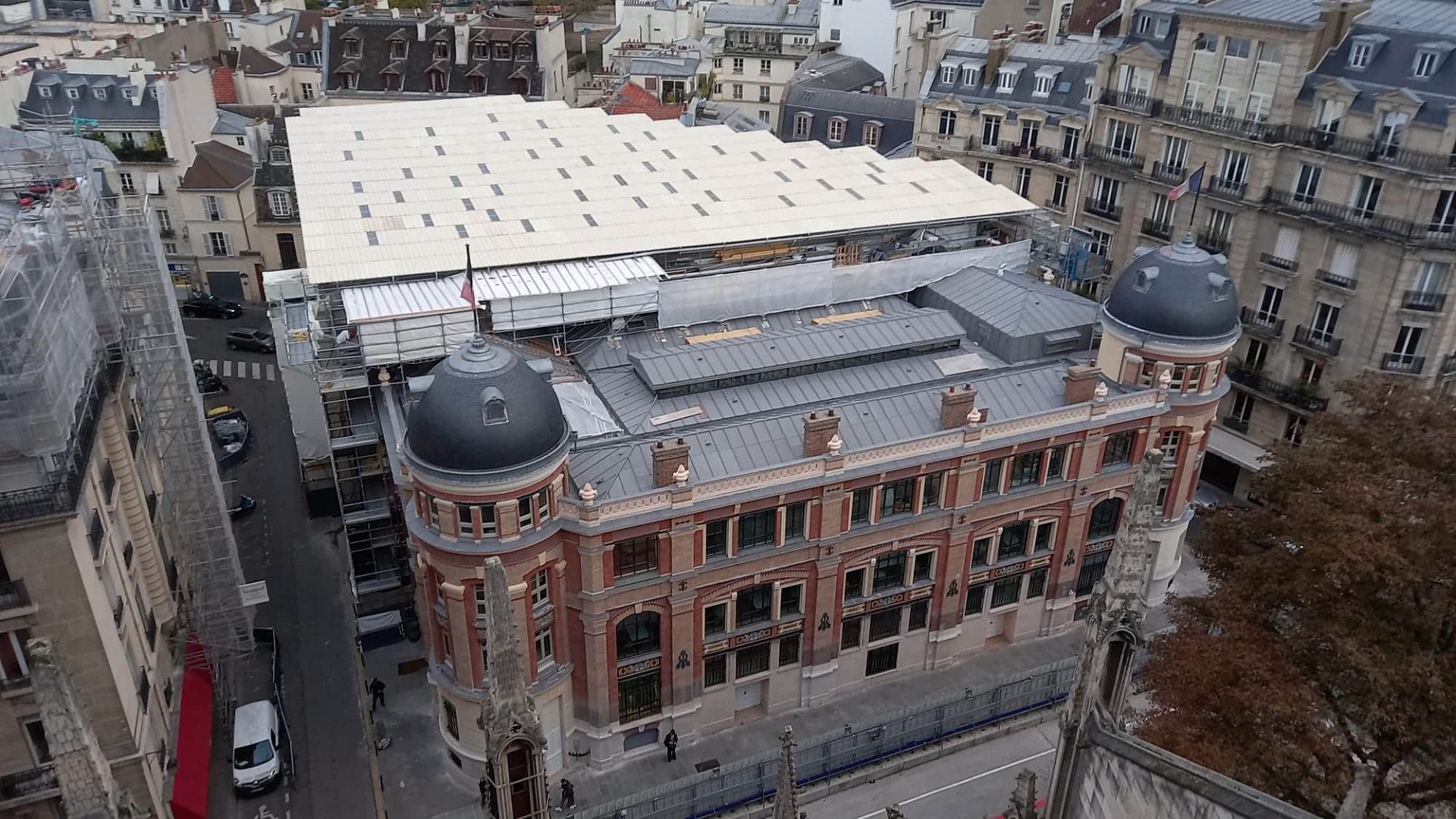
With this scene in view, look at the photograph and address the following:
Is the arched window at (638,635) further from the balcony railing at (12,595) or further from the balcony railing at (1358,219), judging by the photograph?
the balcony railing at (1358,219)

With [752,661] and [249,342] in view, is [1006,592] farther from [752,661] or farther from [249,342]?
[249,342]

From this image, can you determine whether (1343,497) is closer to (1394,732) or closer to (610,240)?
(1394,732)

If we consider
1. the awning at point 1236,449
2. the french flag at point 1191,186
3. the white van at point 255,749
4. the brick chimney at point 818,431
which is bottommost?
the white van at point 255,749

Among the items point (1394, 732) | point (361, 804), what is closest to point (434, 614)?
point (361, 804)

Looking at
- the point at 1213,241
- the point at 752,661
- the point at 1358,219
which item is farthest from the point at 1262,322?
the point at 752,661

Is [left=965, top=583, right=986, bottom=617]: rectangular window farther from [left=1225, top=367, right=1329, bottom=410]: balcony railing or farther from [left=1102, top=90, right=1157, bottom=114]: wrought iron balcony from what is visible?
[left=1102, top=90, right=1157, bottom=114]: wrought iron balcony

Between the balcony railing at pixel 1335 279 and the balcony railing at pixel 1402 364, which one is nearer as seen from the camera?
the balcony railing at pixel 1402 364

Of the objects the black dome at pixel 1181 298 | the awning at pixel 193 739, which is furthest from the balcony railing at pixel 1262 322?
the awning at pixel 193 739

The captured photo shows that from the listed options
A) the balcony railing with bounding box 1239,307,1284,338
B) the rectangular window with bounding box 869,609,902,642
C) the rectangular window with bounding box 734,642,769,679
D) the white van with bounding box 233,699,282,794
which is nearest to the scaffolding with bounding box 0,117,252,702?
the white van with bounding box 233,699,282,794
